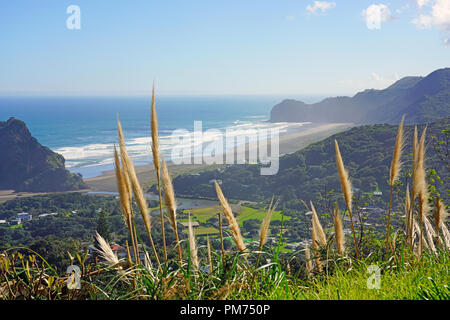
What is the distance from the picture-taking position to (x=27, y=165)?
29.1m

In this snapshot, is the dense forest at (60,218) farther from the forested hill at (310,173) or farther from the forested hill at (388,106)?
the forested hill at (388,106)

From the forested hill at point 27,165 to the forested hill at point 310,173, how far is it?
377 inches

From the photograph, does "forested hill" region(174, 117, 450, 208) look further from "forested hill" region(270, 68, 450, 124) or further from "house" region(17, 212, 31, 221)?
"forested hill" region(270, 68, 450, 124)

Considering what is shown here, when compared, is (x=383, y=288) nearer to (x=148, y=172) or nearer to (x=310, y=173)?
(x=310, y=173)

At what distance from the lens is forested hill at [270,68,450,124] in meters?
28.6

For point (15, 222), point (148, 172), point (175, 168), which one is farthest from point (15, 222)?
point (175, 168)

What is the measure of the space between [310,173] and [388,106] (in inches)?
1051

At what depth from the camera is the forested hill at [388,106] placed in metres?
28.6

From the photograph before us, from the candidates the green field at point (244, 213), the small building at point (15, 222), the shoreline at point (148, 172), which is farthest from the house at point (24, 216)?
the green field at point (244, 213)

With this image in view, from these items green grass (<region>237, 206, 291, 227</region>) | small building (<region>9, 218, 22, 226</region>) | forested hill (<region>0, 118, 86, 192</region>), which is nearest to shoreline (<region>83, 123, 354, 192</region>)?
forested hill (<region>0, 118, 86, 192</region>)

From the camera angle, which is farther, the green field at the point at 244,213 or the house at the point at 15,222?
the house at the point at 15,222

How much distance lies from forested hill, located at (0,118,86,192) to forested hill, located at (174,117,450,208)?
31.4 feet

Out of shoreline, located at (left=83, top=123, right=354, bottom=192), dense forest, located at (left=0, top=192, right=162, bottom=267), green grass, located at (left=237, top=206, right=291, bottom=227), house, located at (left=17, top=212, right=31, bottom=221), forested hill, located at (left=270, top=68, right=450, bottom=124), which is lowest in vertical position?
house, located at (left=17, top=212, right=31, bottom=221)
